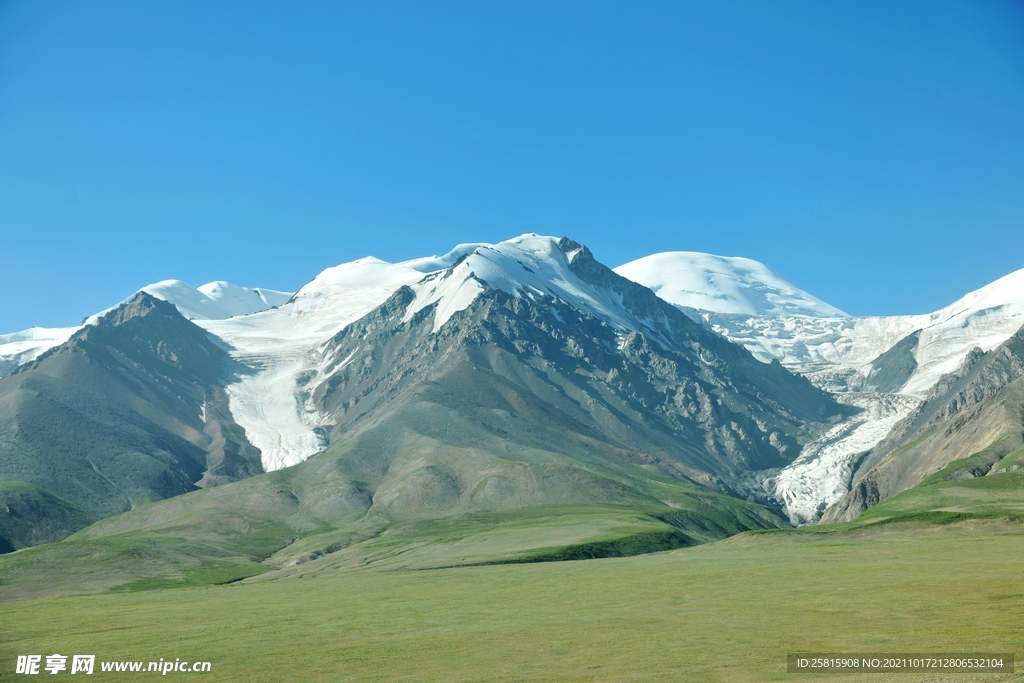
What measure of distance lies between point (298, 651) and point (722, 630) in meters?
34.0

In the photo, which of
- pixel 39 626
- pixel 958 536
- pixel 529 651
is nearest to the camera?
pixel 529 651

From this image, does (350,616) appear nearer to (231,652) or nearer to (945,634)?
(231,652)

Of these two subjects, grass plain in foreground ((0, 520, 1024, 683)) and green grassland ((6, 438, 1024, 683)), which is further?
green grassland ((6, 438, 1024, 683))

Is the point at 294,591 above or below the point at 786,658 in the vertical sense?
above

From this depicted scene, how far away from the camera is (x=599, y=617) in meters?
98.7

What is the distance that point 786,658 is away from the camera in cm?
7038

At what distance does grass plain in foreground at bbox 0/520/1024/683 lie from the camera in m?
73.9

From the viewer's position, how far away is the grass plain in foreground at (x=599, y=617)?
7394cm

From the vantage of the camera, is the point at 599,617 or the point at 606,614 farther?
the point at 606,614

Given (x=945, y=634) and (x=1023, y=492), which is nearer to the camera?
(x=945, y=634)

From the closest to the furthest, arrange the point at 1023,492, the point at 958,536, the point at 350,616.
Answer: the point at 350,616 → the point at 958,536 → the point at 1023,492

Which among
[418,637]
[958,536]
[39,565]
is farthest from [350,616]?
[39,565]

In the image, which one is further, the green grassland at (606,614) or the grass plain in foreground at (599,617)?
the green grassland at (606,614)

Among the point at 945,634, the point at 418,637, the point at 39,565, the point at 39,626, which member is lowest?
the point at 945,634
